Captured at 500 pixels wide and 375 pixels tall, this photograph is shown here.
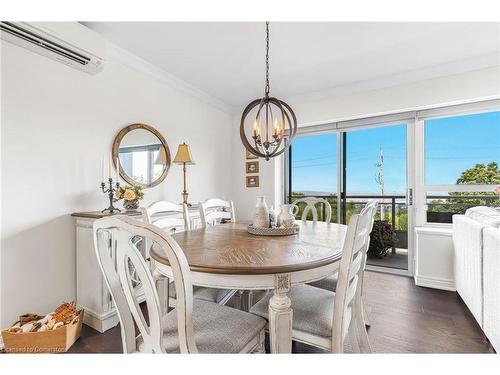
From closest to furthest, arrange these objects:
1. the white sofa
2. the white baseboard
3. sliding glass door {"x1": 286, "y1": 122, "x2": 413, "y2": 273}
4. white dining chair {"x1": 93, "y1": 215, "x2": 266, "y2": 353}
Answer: white dining chair {"x1": 93, "y1": 215, "x2": 266, "y2": 353} → the white sofa → the white baseboard → sliding glass door {"x1": 286, "y1": 122, "x2": 413, "y2": 273}

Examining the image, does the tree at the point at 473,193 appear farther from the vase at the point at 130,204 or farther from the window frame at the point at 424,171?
the vase at the point at 130,204

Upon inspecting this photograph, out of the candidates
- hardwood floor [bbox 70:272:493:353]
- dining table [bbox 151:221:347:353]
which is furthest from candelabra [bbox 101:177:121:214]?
dining table [bbox 151:221:347:353]

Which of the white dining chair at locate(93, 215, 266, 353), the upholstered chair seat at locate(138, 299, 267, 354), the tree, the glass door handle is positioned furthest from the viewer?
the glass door handle

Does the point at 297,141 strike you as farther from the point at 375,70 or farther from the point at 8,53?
the point at 8,53

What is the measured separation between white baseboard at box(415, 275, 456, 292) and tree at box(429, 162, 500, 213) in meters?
0.83

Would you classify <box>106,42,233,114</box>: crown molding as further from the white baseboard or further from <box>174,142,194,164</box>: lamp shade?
the white baseboard

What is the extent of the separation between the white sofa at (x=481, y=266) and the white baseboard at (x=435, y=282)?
0.29 metres

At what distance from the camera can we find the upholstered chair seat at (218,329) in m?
1.04

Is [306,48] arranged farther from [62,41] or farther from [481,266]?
[481,266]

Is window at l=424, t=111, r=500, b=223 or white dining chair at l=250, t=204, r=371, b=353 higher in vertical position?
window at l=424, t=111, r=500, b=223

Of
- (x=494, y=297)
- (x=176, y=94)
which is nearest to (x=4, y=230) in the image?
(x=176, y=94)

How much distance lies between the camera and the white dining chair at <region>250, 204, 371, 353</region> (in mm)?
1112

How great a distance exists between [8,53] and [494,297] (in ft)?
11.5

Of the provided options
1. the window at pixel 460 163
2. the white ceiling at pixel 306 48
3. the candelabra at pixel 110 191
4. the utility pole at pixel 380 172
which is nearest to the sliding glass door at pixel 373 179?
the utility pole at pixel 380 172
